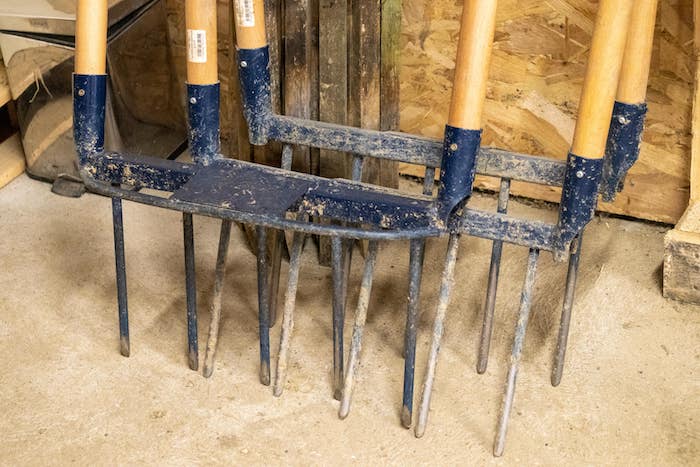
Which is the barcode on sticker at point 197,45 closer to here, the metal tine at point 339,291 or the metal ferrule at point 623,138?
the metal tine at point 339,291

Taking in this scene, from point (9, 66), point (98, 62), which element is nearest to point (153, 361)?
point (98, 62)

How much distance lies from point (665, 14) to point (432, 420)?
4.60ft

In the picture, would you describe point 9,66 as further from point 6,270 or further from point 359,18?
point 359,18

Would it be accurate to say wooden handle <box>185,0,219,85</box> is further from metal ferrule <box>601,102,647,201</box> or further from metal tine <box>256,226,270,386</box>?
metal ferrule <box>601,102,647,201</box>

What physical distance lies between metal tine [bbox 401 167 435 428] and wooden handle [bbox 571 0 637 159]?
456 millimetres

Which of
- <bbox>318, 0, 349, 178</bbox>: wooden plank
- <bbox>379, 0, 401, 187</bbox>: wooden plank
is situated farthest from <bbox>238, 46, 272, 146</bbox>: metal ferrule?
<bbox>379, 0, 401, 187</bbox>: wooden plank

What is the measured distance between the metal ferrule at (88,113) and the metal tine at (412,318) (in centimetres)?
82

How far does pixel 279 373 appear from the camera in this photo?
8.48 feet

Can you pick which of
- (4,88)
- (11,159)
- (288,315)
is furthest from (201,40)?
(11,159)

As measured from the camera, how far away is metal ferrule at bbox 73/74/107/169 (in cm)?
236

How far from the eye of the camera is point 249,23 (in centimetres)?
237

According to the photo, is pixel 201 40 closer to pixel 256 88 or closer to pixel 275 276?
pixel 256 88

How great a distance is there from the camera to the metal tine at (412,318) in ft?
7.66

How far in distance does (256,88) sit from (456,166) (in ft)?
2.05
